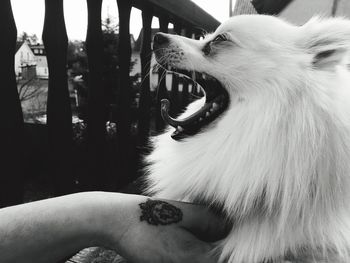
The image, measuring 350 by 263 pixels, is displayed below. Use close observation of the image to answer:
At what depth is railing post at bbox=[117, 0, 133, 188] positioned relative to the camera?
148 centimetres

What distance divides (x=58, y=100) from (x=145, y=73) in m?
0.67

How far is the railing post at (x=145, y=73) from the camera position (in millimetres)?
1696

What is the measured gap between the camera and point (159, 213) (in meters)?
0.78

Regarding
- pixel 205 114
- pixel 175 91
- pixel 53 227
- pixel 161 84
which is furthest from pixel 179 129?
pixel 175 91

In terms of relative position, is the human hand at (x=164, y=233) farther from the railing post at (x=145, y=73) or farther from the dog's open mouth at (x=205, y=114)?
the railing post at (x=145, y=73)

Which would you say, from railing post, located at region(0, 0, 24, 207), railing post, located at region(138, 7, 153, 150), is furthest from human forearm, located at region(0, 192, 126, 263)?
railing post, located at region(138, 7, 153, 150)

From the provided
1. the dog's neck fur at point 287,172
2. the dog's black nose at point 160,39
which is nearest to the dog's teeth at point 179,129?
the dog's neck fur at point 287,172

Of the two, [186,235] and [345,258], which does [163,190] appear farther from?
[345,258]

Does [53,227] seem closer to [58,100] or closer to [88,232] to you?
[88,232]

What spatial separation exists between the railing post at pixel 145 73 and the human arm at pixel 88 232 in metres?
1.02

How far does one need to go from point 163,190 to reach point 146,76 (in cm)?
77

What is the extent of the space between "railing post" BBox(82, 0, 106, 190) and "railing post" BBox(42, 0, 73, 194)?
0.19 metres

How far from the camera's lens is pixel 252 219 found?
83cm

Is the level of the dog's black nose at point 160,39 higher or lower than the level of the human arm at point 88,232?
higher
